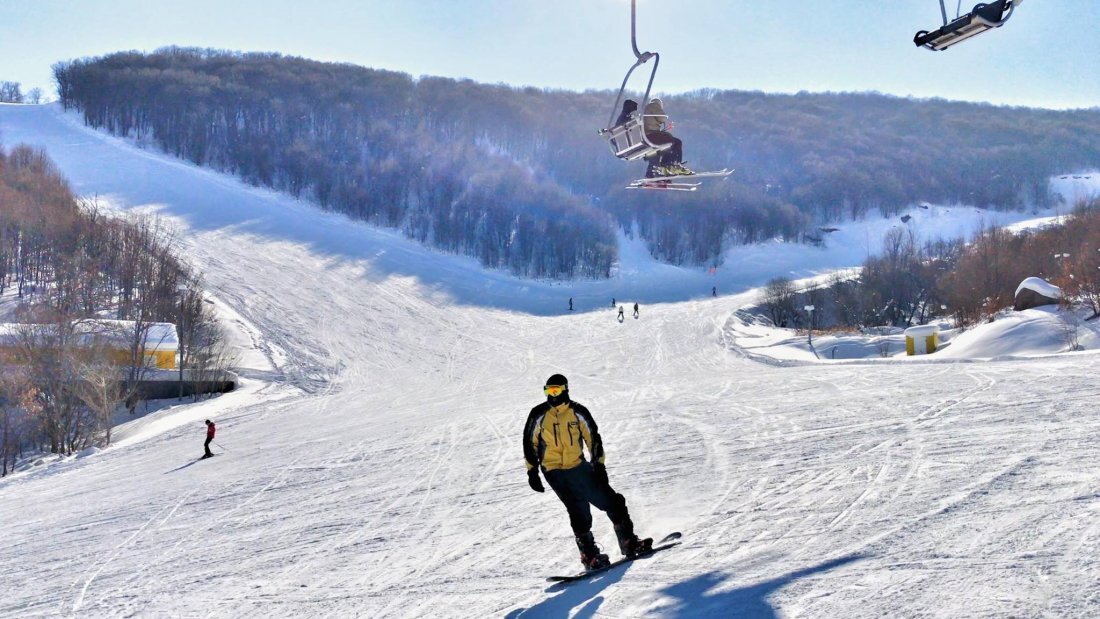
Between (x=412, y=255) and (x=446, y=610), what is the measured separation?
203ft

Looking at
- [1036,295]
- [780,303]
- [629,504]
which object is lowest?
[780,303]

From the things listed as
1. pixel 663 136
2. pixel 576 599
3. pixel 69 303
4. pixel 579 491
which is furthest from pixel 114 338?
pixel 576 599

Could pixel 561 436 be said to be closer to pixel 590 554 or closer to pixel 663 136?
pixel 590 554

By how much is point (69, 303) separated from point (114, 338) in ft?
26.2

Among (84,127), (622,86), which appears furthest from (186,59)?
(622,86)

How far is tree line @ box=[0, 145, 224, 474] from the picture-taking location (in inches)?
982

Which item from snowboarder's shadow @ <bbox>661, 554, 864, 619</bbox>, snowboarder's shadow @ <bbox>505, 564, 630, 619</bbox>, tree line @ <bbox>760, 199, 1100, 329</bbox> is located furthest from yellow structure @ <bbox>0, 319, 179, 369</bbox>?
tree line @ <bbox>760, 199, 1100, 329</bbox>

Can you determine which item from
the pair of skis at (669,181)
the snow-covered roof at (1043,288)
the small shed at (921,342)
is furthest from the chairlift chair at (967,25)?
the snow-covered roof at (1043,288)

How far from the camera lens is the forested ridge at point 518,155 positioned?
9156 centimetres

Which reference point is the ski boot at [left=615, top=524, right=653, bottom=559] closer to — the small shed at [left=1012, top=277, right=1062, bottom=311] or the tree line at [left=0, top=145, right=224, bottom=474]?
the tree line at [left=0, top=145, right=224, bottom=474]

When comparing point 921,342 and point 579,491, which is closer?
point 579,491

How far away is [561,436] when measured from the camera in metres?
5.81

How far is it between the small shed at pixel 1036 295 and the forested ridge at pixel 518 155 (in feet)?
171

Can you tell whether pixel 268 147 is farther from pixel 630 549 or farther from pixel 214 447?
pixel 630 549
